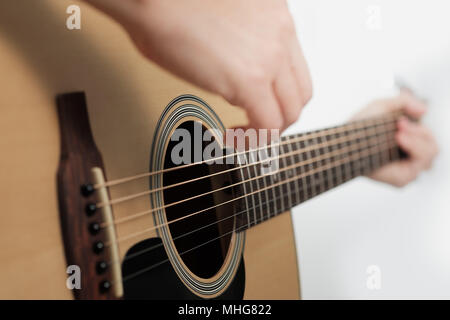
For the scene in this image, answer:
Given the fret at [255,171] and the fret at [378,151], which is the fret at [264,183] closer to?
the fret at [255,171]

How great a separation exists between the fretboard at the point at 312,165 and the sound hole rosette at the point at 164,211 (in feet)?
0.15

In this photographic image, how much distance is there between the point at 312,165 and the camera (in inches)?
26.0

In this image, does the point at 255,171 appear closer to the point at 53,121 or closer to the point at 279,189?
the point at 279,189

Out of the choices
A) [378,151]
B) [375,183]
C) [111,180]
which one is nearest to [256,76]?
[111,180]

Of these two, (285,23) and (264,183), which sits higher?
(285,23)

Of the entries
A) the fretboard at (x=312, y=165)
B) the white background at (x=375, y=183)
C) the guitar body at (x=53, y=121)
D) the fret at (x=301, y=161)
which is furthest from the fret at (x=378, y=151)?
the guitar body at (x=53, y=121)

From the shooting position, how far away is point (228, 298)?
1.80ft

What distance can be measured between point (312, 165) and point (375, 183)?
37cm

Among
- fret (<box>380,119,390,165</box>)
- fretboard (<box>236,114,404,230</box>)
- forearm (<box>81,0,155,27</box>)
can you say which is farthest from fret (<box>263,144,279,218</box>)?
fret (<box>380,119,390,165</box>)

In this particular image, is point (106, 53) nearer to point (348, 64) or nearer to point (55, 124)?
point (55, 124)

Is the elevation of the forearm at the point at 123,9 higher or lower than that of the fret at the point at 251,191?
higher

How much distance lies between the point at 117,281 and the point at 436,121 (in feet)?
2.75

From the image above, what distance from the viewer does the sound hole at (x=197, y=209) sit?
496mm
